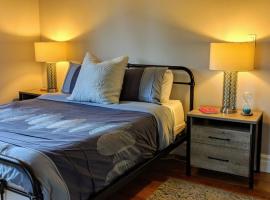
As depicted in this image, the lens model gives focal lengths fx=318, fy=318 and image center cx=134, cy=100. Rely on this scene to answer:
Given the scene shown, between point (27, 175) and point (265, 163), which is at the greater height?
point (27, 175)

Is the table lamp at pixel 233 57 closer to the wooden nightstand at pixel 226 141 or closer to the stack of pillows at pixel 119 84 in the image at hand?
the wooden nightstand at pixel 226 141

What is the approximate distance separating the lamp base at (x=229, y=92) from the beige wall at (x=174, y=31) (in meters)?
0.18

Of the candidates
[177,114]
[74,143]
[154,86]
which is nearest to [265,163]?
[177,114]

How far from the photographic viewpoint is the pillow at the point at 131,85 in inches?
122

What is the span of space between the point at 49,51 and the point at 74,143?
7.27 feet

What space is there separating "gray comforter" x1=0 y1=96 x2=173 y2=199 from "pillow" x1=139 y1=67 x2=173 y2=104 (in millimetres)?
313

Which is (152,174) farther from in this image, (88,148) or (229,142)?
(88,148)

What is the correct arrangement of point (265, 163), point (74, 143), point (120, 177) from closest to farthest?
point (74, 143) < point (120, 177) < point (265, 163)

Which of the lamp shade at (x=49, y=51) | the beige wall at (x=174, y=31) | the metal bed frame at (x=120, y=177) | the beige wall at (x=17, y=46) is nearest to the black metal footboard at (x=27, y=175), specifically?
the metal bed frame at (x=120, y=177)

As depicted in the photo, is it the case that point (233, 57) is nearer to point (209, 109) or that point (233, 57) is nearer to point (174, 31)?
point (209, 109)

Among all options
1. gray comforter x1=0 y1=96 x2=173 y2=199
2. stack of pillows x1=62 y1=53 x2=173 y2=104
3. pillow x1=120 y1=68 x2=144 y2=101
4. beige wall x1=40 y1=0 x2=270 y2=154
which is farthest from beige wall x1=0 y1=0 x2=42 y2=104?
pillow x1=120 y1=68 x2=144 y2=101

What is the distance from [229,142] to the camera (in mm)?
2750

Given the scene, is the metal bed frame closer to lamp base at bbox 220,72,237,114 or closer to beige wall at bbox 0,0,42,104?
lamp base at bbox 220,72,237,114

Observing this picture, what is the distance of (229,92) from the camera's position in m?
2.93
